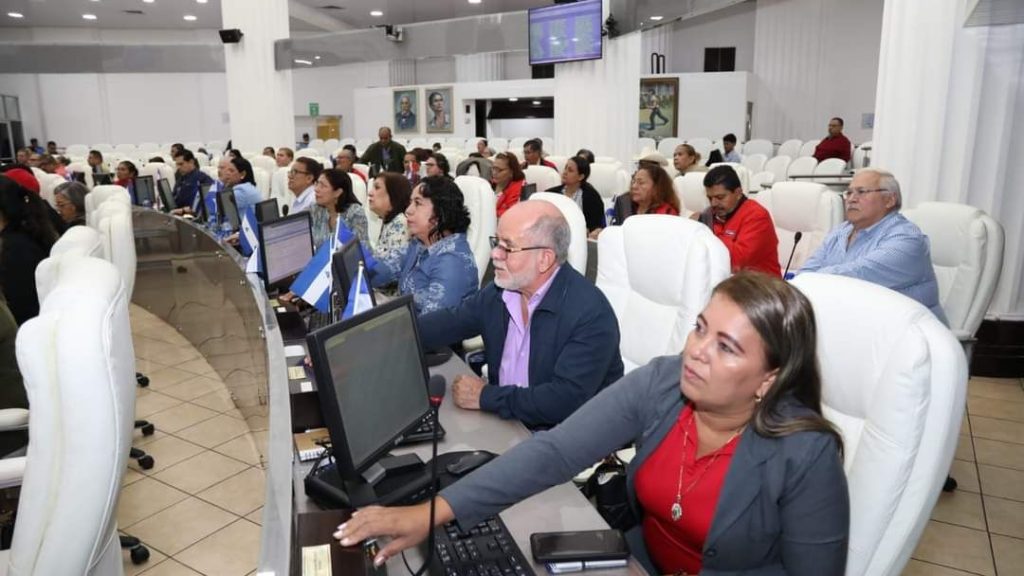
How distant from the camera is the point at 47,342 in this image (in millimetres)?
1314

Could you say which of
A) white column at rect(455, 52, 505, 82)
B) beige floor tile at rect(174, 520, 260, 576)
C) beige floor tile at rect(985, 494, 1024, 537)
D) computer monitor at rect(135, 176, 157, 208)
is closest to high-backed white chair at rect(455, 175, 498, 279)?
beige floor tile at rect(174, 520, 260, 576)

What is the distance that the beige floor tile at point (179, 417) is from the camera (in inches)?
163

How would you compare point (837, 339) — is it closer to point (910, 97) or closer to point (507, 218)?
point (507, 218)

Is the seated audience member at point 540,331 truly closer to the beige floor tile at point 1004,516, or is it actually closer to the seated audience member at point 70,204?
the beige floor tile at point 1004,516

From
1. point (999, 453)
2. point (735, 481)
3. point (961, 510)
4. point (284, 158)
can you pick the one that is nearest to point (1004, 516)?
point (961, 510)

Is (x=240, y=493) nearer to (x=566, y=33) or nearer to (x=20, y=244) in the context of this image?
(x=20, y=244)

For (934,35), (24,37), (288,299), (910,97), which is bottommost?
(288,299)

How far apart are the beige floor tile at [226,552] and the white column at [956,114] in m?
4.08

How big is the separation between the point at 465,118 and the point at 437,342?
1657 centimetres

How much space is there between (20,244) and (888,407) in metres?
3.63

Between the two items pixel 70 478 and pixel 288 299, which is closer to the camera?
pixel 70 478

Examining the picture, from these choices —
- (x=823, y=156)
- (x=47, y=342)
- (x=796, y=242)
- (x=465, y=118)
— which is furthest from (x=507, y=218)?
(x=465, y=118)

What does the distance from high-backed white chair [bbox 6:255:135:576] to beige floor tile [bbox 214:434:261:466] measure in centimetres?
233

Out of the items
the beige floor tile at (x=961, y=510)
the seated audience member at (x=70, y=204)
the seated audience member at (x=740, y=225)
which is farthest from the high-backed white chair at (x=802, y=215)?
the seated audience member at (x=70, y=204)
